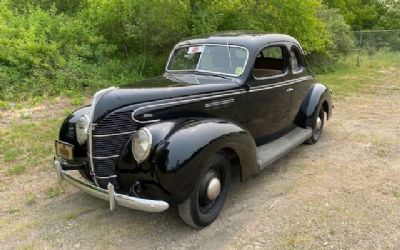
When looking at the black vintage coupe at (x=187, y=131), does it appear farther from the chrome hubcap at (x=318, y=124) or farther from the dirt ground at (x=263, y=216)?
the chrome hubcap at (x=318, y=124)

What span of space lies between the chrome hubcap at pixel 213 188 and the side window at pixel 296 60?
2.59 m

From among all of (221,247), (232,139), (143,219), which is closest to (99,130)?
(143,219)

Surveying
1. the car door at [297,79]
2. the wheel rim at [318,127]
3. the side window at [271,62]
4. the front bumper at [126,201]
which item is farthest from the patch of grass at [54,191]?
the wheel rim at [318,127]

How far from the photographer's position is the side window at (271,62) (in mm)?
5242

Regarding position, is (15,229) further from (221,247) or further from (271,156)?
(271,156)

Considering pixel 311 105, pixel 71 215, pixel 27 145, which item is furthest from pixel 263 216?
pixel 27 145

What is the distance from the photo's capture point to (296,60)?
230 inches

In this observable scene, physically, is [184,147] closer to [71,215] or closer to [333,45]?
[71,215]

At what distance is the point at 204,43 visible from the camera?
4.96 meters

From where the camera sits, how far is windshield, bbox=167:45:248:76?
4656 millimetres

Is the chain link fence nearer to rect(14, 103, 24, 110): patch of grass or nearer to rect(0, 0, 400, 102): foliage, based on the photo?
rect(0, 0, 400, 102): foliage

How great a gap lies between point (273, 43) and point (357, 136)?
2507 millimetres

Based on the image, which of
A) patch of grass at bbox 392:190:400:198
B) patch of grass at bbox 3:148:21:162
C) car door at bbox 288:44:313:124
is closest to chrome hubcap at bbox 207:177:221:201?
patch of grass at bbox 392:190:400:198

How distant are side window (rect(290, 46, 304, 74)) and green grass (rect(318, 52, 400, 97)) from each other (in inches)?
177
